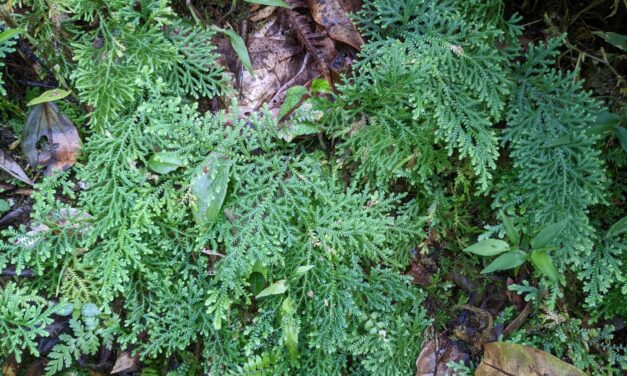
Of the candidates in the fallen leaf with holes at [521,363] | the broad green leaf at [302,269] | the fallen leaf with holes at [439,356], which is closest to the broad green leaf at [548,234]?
the fallen leaf with holes at [521,363]

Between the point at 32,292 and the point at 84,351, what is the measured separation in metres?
0.42

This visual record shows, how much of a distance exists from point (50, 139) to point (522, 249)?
2.57 m

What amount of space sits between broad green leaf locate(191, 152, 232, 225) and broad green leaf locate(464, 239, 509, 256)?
1.28 m

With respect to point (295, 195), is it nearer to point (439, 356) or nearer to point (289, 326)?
point (289, 326)

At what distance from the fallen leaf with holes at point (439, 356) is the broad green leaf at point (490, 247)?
2.12ft

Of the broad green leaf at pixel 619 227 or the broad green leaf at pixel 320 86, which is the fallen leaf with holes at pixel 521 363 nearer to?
the broad green leaf at pixel 619 227

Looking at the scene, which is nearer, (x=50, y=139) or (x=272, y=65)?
(x=50, y=139)

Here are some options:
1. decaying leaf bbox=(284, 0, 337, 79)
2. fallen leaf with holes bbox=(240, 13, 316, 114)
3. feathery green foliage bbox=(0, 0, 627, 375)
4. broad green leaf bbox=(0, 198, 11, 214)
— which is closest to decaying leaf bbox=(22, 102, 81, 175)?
feathery green foliage bbox=(0, 0, 627, 375)

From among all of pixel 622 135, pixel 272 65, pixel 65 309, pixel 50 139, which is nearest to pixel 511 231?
pixel 622 135

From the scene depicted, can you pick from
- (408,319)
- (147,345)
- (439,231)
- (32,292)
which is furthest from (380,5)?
(32,292)

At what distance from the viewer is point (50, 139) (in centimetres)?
262

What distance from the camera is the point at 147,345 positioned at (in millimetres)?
2615

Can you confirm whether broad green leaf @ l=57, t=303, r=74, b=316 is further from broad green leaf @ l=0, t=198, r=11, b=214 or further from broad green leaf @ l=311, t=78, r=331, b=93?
broad green leaf @ l=311, t=78, r=331, b=93

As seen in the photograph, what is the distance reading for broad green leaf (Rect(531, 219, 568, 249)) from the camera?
86.4 inches
